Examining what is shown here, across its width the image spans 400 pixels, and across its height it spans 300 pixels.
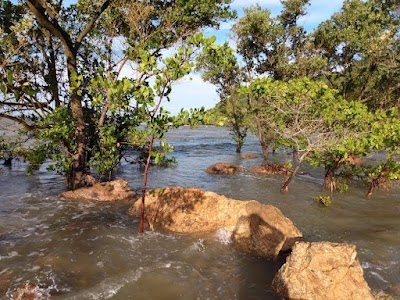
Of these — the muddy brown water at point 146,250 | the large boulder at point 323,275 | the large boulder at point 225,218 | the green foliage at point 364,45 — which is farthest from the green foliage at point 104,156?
the green foliage at point 364,45

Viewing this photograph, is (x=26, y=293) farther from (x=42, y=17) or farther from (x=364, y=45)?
(x=364, y=45)

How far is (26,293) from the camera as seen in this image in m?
6.85

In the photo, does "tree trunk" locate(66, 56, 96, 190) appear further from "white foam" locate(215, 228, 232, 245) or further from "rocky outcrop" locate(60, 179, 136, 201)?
"white foam" locate(215, 228, 232, 245)

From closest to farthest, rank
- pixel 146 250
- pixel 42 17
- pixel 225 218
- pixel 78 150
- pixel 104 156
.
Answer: pixel 146 250 < pixel 225 218 < pixel 42 17 < pixel 104 156 < pixel 78 150

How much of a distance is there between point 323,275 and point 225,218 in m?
4.33

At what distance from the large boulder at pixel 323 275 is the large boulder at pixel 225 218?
2.03 m

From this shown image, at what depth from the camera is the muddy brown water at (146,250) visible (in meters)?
7.50

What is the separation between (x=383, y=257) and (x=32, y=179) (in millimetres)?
18075

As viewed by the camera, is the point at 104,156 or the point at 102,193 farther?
the point at 102,193

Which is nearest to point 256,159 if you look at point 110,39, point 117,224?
point 110,39

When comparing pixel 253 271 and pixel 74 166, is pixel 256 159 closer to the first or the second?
pixel 74 166

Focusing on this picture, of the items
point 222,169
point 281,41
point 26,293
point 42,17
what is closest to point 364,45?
point 281,41

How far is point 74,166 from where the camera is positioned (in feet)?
50.3

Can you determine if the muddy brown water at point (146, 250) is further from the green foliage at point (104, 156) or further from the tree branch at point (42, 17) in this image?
the tree branch at point (42, 17)
